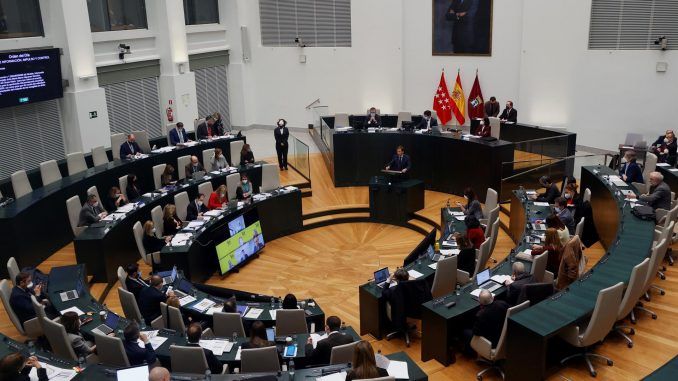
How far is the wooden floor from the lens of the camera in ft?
22.8

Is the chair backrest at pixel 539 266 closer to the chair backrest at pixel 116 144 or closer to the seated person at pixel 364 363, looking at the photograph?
the seated person at pixel 364 363

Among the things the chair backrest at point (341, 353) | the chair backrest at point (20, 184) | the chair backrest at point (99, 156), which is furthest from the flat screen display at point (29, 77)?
the chair backrest at point (341, 353)

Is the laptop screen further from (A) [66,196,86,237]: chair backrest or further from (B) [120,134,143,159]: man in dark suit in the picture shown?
(B) [120,134,143,159]: man in dark suit

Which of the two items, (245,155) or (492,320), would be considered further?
(245,155)

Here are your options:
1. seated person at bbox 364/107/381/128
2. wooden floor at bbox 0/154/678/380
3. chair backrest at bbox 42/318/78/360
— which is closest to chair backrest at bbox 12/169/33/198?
wooden floor at bbox 0/154/678/380

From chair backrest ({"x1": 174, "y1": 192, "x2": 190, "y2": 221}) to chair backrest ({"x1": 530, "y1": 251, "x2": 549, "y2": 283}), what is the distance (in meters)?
7.06

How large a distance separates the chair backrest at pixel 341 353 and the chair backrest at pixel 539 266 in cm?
316

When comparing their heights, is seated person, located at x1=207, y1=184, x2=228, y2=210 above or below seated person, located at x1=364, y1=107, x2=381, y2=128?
below

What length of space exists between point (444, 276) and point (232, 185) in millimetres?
6182

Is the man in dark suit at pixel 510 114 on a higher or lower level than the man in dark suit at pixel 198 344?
higher

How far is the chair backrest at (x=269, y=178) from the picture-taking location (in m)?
13.5

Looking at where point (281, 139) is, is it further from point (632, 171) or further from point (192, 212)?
point (632, 171)

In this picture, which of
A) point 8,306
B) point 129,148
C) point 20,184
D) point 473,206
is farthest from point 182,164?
point 473,206

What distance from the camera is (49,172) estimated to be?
12.5m
